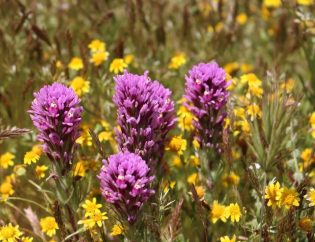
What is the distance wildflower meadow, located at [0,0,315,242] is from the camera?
235 cm

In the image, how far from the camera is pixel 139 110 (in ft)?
7.79

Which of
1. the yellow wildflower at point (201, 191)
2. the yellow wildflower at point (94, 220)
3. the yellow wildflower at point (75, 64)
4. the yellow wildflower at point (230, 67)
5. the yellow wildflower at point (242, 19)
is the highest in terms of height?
the yellow wildflower at point (242, 19)

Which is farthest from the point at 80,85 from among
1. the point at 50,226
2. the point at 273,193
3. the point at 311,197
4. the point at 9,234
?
the point at 311,197

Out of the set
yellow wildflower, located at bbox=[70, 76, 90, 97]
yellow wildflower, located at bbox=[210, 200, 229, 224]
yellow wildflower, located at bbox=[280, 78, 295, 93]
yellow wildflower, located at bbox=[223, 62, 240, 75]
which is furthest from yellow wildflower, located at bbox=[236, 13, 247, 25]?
yellow wildflower, located at bbox=[210, 200, 229, 224]

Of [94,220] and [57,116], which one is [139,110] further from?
[94,220]

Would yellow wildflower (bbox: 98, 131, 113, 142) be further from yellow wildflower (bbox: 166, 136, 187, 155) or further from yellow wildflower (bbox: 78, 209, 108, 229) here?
yellow wildflower (bbox: 78, 209, 108, 229)

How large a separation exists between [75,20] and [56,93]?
9.12 feet

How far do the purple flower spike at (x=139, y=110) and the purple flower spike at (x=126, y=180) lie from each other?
22cm

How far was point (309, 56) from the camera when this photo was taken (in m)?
3.84

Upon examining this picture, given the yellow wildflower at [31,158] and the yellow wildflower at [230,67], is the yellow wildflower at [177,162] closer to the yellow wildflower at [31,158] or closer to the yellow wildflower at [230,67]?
the yellow wildflower at [31,158]

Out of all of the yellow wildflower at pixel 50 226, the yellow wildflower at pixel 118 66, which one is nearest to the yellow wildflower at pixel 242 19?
the yellow wildflower at pixel 118 66

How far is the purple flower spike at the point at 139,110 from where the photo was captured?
7.67 feet

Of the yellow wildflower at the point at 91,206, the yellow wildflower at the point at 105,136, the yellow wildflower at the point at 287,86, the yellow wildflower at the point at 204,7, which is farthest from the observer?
the yellow wildflower at the point at 204,7

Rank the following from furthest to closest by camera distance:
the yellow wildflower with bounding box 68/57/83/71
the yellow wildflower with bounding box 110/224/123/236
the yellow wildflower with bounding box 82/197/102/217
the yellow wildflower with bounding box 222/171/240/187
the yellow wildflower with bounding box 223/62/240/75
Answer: the yellow wildflower with bounding box 223/62/240/75
the yellow wildflower with bounding box 68/57/83/71
the yellow wildflower with bounding box 222/171/240/187
the yellow wildflower with bounding box 82/197/102/217
the yellow wildflower with bounding box 110/224/123/236
